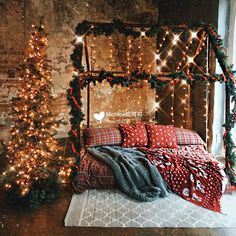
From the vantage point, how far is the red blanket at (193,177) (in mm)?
3473

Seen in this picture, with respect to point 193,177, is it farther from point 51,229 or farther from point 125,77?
point 51,229

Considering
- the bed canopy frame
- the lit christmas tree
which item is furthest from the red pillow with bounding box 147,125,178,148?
the lit christmas tree

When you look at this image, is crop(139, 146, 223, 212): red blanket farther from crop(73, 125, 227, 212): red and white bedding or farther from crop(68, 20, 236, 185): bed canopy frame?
crop(68, 20, 236, 185): bed canopy frame

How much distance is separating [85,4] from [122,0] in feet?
3.39

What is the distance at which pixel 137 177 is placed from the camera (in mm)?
3664

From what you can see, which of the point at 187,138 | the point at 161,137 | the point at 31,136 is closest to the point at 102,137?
the point at 161,137

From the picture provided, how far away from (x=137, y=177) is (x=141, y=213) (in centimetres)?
62

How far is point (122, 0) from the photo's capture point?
23.1 feet

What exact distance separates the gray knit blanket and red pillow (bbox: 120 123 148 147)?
0.66 m

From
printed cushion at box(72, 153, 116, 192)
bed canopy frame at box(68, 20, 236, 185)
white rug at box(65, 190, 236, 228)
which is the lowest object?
white rug at box(65, 190, 236, 228)

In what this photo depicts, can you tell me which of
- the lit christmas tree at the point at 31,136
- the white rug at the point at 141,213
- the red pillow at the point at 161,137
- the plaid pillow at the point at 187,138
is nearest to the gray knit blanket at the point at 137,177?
the white rug at the point at 141,213

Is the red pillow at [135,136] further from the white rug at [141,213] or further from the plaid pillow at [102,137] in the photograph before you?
the white rug at [141,213]

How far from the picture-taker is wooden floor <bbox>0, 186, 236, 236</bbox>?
9.11 ft

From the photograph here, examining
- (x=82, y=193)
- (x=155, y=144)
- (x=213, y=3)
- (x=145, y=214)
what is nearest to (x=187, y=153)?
(x=155, y=144)
